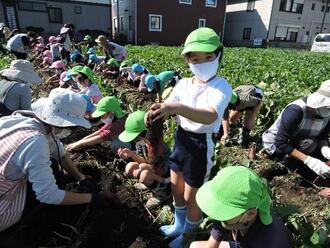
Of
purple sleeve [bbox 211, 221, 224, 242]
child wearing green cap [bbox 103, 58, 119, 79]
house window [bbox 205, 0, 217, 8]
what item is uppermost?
house window [bbox 205, 0, 217, 8]

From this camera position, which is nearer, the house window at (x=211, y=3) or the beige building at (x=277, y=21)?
the house window at (x=211, y=3)

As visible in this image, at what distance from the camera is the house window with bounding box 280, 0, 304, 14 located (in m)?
30.2

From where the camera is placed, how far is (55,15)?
84.9 ft

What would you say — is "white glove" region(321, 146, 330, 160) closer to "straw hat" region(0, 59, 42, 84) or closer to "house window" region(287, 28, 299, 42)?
"straw hat" region(0, 59, 42, 84)

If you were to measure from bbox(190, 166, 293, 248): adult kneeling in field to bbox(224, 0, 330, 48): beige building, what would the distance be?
3138 centimetres

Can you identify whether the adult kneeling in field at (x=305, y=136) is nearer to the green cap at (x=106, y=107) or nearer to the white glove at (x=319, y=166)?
the white glove at (x=319, y=166)

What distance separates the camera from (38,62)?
10.7m

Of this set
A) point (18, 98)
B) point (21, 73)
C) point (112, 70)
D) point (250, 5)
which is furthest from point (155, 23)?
point (18, 98)

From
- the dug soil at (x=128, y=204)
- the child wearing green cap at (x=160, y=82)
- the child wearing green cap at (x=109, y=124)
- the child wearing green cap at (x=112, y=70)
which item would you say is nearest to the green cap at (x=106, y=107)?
the child wearing green cap at (x=109, y=124)

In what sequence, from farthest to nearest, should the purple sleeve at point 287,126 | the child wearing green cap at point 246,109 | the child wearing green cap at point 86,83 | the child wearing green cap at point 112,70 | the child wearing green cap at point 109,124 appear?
the child wearing green cap at point 112,70 < the child wearing green cap at point 86,83 < the child wearing green cap at point 246,109 < the child wearing green cap at point 109,124 < the purple sleeve at point 287,126

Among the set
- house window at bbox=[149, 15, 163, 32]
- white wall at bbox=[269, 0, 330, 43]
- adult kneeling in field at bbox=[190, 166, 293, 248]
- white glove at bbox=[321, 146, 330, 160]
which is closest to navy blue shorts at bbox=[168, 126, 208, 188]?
adult kneeling in field at bbox=[190, 166, 293, 248]

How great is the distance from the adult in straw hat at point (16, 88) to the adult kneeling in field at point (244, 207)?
9.02 feet

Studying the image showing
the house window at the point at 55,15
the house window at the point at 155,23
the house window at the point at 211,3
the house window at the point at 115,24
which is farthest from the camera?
the house window at the point at 115,24

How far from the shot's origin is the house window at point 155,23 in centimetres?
2545
